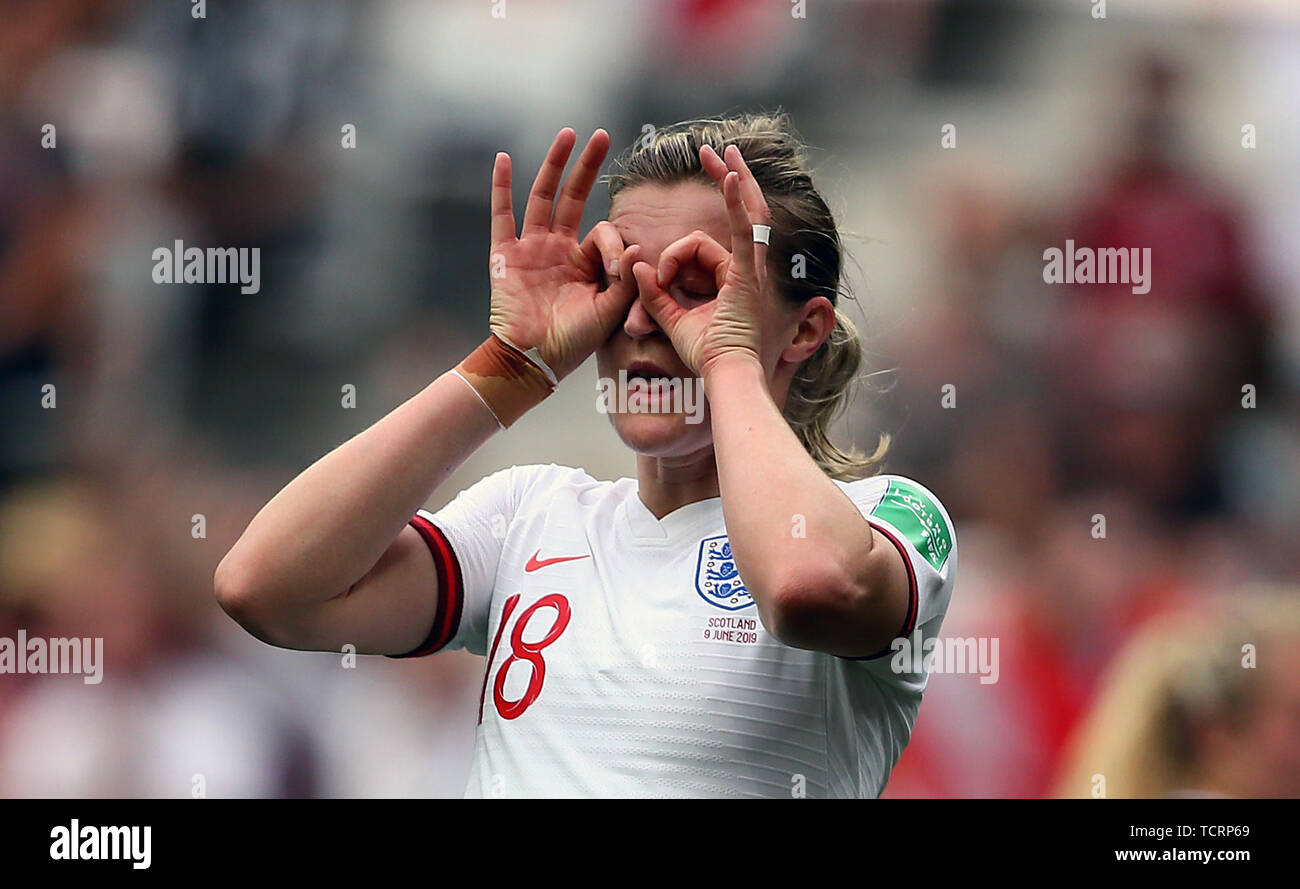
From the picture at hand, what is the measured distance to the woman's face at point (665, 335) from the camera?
180cm

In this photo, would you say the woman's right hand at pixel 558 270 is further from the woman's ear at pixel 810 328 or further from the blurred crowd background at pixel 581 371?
the blurred crowd background at pixel 581 371

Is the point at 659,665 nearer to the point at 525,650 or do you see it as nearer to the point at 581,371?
the point at 525,650

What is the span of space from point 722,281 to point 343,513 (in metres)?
0.59

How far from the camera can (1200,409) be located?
3.90 meters

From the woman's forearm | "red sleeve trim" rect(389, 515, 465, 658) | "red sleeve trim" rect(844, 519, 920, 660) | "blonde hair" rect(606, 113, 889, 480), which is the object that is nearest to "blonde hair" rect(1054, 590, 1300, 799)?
"blonde hair" rect(606, 113, 889, 480)

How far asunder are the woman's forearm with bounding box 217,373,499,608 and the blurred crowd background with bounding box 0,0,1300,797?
1.73 meters

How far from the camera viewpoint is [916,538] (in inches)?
69.4

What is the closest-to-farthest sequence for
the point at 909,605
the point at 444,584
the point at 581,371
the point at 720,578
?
the point at 909,605 → the point at 720,578 → the point at 444,584 → the point at 581,371

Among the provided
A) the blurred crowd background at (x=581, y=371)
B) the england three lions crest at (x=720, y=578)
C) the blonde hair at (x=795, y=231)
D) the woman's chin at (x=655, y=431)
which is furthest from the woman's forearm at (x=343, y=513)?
the blurred crowd background at (x=581, y=371)

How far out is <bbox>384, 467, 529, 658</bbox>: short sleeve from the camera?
1905 millimetres

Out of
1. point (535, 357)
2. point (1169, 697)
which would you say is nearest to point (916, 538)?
point (535, 357)
